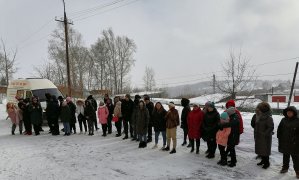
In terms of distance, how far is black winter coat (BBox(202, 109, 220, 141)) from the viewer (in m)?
8.22

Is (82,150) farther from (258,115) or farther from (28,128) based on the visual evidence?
(258,115)

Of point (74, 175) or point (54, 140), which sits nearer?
point (74, 175)

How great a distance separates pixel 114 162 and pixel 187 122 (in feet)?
8.54

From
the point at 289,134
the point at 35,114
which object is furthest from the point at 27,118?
the point at 289,134

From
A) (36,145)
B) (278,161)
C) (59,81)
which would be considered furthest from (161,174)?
(59,81)

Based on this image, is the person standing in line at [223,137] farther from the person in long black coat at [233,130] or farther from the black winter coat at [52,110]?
the black winter coat at [52,110]

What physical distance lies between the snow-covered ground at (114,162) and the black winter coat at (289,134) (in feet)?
2.13

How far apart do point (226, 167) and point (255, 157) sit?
54.8 inches

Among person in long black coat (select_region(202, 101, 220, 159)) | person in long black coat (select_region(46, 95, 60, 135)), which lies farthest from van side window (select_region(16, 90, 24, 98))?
person in long black coat (select_region(202, 101, 220, 159))

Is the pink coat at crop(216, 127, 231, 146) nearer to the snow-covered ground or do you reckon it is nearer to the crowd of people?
the crowd of people

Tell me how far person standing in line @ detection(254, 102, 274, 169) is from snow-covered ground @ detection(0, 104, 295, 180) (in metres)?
0.42

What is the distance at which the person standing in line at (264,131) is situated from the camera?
7.32 meters

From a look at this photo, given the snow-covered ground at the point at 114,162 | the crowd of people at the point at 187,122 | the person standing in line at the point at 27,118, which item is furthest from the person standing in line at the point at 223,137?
the person standing in line at the point at 27,118

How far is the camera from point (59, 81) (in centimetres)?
4481
